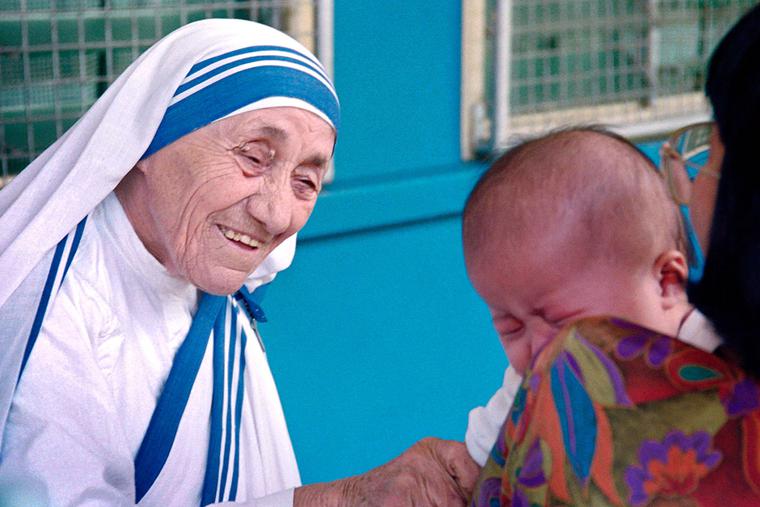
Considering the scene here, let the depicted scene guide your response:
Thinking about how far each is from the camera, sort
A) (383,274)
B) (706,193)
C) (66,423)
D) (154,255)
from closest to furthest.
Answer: (706,193) → (66,423) → (154,255) → (383,274)

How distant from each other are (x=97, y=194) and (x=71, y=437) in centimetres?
45

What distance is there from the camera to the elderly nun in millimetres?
1871

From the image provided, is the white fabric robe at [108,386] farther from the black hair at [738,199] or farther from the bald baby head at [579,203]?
the black hair at [738,199]

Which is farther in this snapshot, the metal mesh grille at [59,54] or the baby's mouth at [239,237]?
the metal mesh grille at [59,54]

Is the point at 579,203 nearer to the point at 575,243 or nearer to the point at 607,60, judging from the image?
the point at 575,243

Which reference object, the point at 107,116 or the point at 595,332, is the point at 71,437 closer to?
the point at 107,116

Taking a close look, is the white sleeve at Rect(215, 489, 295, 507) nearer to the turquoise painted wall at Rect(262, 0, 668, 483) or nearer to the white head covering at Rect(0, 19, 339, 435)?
the white head covering at Rect(0, 19, 339, 435)

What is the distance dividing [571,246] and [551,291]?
3.3 inches

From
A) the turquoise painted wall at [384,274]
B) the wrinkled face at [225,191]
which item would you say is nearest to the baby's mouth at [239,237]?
the wrinkled face at [225,191]

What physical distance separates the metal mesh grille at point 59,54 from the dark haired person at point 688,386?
1949 millimetres

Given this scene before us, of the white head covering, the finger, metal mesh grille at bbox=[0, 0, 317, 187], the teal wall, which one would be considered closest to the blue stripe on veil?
the white head covering

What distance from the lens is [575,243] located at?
5.67 feet

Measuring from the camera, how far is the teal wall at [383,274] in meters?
3.41

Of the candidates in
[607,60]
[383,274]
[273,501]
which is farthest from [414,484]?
[607,60]
